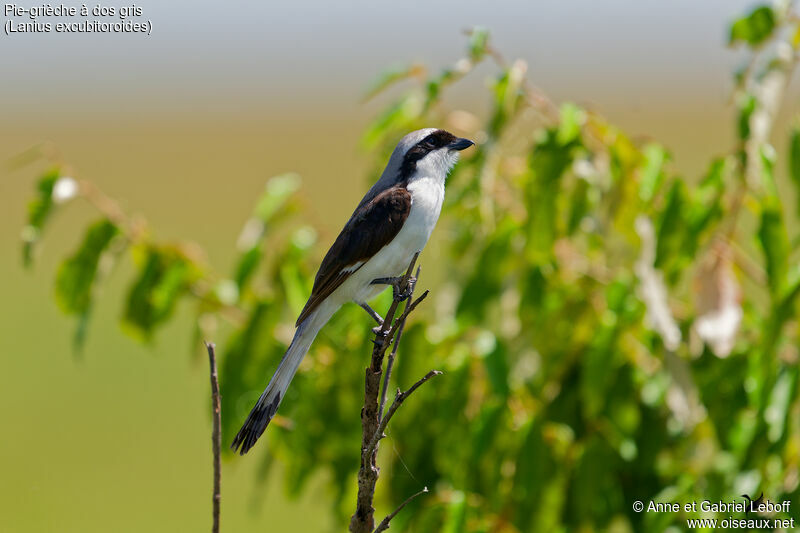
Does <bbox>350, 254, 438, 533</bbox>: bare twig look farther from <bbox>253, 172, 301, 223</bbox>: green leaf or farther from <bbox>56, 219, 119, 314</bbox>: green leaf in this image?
<bbox>56, 219, 119, 314</bbox>: green leaf

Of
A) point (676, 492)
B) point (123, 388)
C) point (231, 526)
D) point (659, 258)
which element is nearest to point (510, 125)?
point (659, 258)

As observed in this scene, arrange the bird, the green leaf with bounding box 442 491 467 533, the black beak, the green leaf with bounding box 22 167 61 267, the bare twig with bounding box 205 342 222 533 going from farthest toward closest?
the green leaf with bounding box 22 167 61 267 → the black beak → the green leaf with bounding box 442 491 467 533 → the bird → the bare twig with bounding box 205 342 222 533

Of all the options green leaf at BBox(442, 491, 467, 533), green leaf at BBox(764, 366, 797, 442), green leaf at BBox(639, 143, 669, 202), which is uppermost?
green leaf at BBox(639, 143, 669, 202)

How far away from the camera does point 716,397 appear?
3316mm

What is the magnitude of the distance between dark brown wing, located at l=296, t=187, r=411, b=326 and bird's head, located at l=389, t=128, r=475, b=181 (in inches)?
11.0

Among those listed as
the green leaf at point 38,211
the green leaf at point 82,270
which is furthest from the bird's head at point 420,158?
the green leaf at point 38,211

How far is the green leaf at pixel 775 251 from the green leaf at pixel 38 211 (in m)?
2.79

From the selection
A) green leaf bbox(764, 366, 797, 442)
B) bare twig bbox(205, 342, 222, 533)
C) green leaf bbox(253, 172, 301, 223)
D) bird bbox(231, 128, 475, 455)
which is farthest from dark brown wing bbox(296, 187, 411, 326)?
green leaf bbox(764, 366, 797, 442)

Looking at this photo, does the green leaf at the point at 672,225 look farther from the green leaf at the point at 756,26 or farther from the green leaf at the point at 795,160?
the green leaf at the point at 756,26

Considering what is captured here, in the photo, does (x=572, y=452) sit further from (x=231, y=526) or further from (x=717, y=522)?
(x=231, y=526)

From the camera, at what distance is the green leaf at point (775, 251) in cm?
310

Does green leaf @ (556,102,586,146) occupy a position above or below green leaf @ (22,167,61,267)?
above

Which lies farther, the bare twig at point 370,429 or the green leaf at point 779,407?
the green leaf at point 779,407

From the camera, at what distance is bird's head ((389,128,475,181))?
3.10 m
